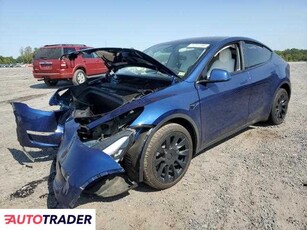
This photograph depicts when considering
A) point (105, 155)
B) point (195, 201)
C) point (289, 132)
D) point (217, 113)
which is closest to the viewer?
point (105, 155)

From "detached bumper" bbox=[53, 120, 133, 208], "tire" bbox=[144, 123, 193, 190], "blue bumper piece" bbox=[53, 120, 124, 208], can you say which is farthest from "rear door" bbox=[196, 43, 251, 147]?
"blue bumper piece" bbox=[53, 120, 124, 208]

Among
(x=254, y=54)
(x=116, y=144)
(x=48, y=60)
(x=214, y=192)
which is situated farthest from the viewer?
(x=48, y=60)

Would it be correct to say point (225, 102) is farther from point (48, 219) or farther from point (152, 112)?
point (48, 219)

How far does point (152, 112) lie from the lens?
10.6 feet

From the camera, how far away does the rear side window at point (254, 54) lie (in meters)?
4.68

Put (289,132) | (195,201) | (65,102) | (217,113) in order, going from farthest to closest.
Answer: (289,132)
(65,102)
(217,113)
(195,201)

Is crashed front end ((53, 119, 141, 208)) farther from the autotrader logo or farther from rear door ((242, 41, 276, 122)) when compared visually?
rear door ((242, 41, 276, 122))

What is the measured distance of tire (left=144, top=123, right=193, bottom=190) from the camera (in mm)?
3215

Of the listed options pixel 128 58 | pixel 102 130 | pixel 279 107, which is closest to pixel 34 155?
pixel 102 130

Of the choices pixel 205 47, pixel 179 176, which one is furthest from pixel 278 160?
pixel 205 47

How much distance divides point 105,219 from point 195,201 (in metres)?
0.98

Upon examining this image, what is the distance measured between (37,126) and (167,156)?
6.98ft

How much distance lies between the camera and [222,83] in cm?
405

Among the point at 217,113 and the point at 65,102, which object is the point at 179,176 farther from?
the point at 65,102
